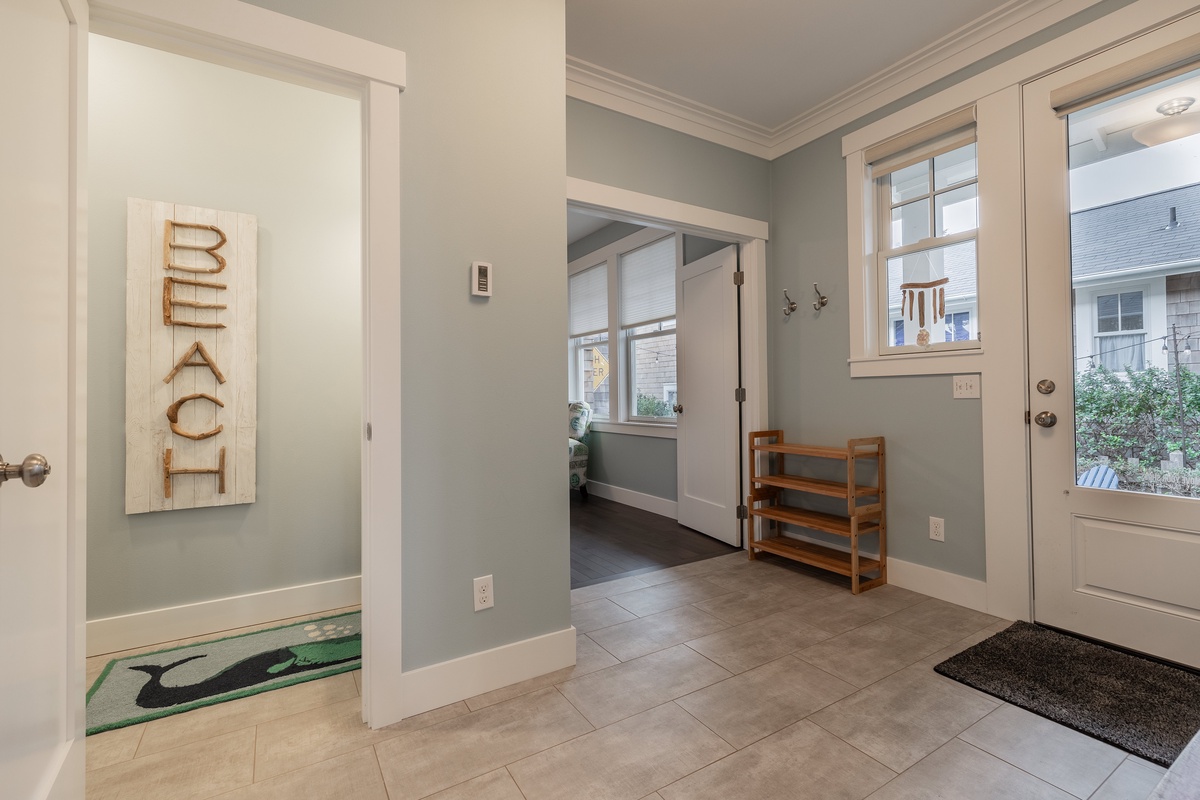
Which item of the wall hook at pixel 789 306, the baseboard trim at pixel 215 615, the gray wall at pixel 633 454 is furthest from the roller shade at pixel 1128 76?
the baseboard trim at pixel 215 615

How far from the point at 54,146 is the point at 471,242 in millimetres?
1016

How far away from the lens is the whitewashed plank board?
89.0 inches

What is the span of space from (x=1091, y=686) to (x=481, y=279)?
2460 millimetres

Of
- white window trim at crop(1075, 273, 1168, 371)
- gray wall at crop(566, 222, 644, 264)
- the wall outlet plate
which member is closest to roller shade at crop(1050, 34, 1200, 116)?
white window trim at crop(1075, 273, 1168, 371)

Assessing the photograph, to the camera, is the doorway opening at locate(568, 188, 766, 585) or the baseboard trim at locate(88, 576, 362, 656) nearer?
the baseboard trim at locate(88, 576, 362, 656)

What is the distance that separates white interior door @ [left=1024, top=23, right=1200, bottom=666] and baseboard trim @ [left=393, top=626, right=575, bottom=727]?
2065 mm

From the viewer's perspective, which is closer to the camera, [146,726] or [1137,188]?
[146,726]

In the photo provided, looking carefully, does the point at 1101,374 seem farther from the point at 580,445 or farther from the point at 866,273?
the point at 580,445

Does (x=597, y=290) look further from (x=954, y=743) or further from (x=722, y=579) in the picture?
(x=954, y=743)

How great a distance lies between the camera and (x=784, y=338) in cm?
348

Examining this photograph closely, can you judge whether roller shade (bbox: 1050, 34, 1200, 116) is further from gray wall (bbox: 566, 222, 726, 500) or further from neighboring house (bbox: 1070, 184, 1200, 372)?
gray wall (bbox: 566, 222, 726, 500)

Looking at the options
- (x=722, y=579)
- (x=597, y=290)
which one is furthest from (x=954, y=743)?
(x=597, y=290)

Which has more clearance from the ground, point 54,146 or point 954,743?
point 54,146

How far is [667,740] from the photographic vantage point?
162cm
